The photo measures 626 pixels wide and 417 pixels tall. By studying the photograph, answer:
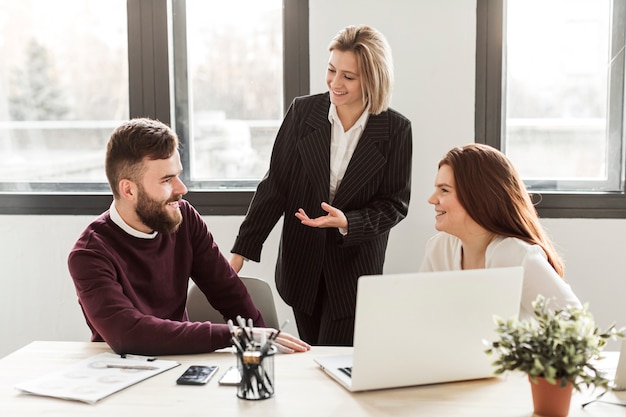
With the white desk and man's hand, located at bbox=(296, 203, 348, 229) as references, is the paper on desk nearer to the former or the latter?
the white desk

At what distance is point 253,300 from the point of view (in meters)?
2.49

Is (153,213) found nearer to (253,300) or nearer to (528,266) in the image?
(253,300)

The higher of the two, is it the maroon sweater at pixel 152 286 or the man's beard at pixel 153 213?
the man's beard at pixel 153 213

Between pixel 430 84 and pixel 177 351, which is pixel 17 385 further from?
pixel 430 84

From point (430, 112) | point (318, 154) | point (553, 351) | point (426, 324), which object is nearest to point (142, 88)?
point (318, 154)

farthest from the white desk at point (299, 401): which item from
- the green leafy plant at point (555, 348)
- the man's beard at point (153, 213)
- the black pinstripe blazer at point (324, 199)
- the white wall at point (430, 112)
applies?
the white wall at point (430, 112)

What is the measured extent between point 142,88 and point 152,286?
58.0 inches

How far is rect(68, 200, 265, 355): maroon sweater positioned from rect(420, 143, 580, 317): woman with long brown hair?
69cm

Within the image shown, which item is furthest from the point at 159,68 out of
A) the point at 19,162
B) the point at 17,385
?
the point at 17,385

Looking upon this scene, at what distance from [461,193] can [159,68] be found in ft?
5.76

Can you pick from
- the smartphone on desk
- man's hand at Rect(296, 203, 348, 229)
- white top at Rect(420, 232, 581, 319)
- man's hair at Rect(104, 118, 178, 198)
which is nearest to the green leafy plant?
white top at Rect(420, 232, 581, 319)

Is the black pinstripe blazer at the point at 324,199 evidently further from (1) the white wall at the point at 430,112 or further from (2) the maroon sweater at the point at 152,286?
(1) the white wall at the point at 430,112

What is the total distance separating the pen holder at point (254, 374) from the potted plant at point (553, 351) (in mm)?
485

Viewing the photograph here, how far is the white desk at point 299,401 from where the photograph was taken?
155cm
